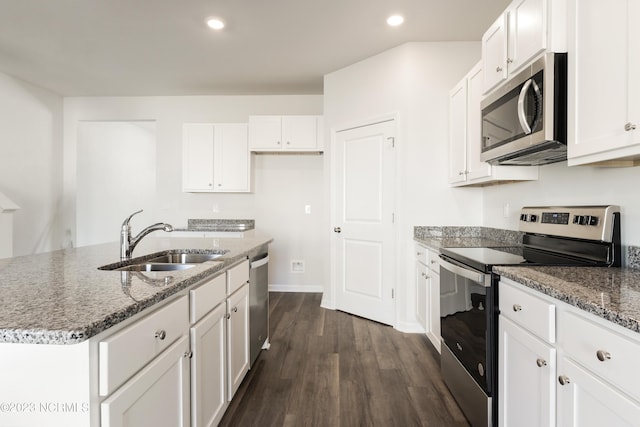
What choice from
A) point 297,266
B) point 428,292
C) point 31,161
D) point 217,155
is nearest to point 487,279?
point 428,292

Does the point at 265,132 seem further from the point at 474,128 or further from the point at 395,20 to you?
the point at 474,128

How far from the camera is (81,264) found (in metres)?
1.45

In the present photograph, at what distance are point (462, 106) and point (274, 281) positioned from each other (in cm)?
319

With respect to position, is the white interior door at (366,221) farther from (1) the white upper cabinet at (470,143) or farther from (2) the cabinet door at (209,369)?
(2) the cabinet door at (209,369)

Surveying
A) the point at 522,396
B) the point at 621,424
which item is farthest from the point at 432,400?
the point at 621,424

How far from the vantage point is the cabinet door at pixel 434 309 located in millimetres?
2381

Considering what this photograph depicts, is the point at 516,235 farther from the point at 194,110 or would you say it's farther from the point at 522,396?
the point at 194,110

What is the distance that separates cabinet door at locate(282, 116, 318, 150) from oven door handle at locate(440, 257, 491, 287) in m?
2.56

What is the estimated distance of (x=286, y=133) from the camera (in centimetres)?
416

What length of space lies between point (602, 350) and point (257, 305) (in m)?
1.87

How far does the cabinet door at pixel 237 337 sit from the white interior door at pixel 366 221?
62.7 inches

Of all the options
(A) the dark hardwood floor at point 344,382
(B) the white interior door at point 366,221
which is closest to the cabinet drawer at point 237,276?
(A) the dark hardwood floor at point 344,382

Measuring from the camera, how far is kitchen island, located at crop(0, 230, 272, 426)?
0.74 metres

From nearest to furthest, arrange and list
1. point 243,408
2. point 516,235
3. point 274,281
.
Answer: point 243,408
point 516,235
point 274,281
